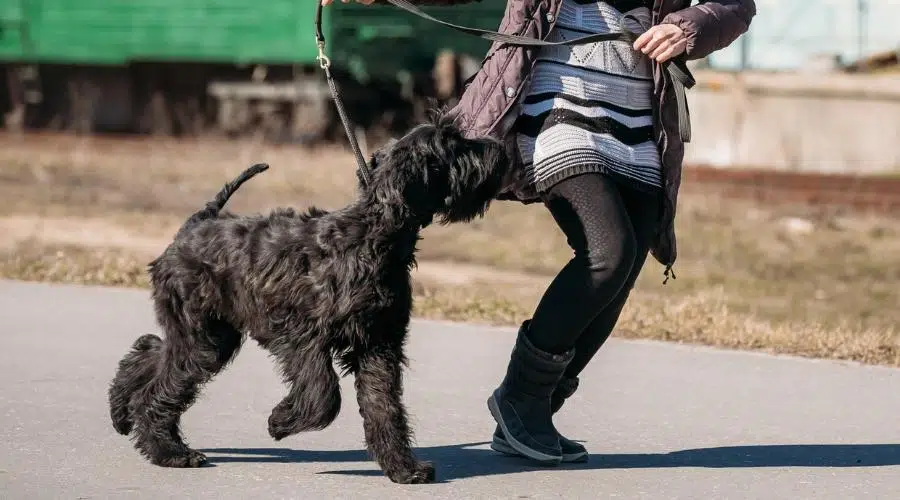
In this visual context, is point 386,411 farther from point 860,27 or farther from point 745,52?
point 860,27

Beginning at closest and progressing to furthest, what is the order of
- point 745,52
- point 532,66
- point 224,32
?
point 532,66, point 745,52, point 224,32

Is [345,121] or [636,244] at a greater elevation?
[345,121]

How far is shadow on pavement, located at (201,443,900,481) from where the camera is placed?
5008 mm

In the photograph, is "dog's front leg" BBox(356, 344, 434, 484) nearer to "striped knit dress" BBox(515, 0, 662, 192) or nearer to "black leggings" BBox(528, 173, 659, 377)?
"black leggings" BBox(528, 173, 659, 377)

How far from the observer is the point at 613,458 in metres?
5.20

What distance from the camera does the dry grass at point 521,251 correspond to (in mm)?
7906

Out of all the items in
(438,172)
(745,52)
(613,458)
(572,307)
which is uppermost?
(438,172)

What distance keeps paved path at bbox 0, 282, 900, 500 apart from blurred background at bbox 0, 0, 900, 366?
0.72 m

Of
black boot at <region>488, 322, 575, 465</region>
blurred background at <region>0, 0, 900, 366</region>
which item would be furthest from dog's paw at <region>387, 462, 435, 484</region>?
blurred background at <region>0, 0, 900, 366</region>

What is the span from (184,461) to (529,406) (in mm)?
1186

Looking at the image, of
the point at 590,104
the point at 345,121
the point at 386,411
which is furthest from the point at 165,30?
the point at 386,411

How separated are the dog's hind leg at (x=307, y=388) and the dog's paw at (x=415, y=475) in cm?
29

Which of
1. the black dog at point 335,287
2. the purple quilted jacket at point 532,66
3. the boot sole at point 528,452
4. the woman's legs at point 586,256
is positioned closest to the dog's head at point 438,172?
the black dog at point 335,287

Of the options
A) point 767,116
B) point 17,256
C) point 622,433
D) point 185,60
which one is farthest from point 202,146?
point 622,433
